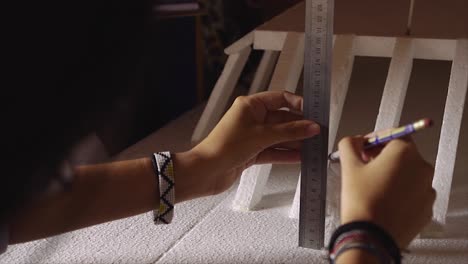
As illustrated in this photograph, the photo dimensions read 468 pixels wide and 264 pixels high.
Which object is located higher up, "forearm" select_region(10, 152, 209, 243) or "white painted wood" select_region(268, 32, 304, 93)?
"white painted wood" select_region(268, 32, 304, 93)

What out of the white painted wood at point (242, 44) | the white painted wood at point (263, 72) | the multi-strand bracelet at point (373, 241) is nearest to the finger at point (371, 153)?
the multi-strand bracelet at point (373, 241)

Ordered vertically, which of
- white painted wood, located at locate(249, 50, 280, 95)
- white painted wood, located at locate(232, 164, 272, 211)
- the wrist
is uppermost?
the wrist

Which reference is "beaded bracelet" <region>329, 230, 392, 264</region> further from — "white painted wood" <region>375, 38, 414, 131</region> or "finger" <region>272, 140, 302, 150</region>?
"white painted wood" <region>375, 38, 414, 131</region>

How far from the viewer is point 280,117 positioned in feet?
2.89

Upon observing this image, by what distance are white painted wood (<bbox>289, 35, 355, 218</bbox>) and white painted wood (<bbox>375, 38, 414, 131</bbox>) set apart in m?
0.09

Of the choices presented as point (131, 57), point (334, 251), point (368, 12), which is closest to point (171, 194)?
point (334, 251)

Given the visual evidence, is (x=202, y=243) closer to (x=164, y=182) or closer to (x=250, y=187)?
(x=250, y=187)

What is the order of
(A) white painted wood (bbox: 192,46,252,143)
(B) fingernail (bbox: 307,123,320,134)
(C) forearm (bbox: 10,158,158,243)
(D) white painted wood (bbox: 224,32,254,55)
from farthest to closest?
(A) white painted wood (bbox: 192,46,252,143)
(D) white painted wood (bbox: 224,32,254,55)
(B) fingernail (bbox: 307,123,320,134)
(C) forearm (bbox: 10,158,158,243)

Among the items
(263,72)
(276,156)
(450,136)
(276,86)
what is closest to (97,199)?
(276,156)

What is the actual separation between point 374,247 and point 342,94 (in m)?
0.74

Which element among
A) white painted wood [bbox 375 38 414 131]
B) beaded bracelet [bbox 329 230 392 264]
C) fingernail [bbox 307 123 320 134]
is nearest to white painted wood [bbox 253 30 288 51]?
white painted wood [bbox 375 38 414 131]

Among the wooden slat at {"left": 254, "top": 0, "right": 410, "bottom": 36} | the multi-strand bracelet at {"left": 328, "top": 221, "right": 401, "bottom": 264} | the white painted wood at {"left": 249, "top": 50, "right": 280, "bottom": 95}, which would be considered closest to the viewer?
the multi-strand bracelet at {"left": 328, "top": 221, "right": 401, "bottom": 264}

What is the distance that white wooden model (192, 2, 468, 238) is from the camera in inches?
44.8

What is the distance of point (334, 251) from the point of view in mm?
591
